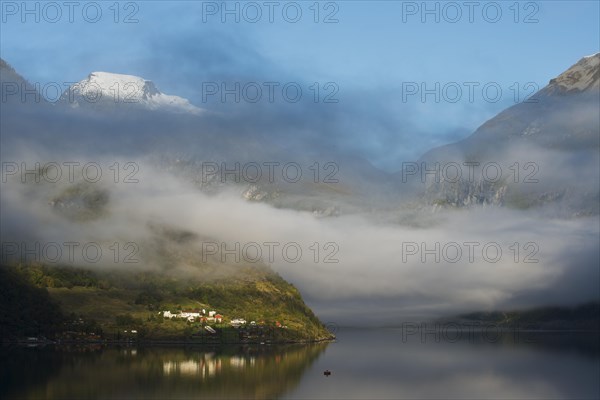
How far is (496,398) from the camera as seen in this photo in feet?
635

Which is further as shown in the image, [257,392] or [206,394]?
[257,392]

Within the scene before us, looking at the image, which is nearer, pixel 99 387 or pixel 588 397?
pixel 99 387

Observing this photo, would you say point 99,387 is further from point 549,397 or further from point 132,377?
point 549,397

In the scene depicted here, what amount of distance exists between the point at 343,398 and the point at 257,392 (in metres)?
21.9

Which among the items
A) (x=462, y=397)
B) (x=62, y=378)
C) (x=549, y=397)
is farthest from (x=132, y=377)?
(x=549, y=397)

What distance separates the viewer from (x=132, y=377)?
200 metres

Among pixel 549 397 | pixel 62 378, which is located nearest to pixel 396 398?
pixel 549 397

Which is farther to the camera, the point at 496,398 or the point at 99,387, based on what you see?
the point at 496,398

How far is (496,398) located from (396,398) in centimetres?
2578

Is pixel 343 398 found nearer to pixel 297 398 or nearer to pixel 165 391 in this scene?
pixel 297 398

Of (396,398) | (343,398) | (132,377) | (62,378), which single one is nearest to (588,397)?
(396,398)

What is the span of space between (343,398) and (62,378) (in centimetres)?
6958

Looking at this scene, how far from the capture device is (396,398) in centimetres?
18975

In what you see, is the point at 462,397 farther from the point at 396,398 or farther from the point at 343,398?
the point at 343,398
